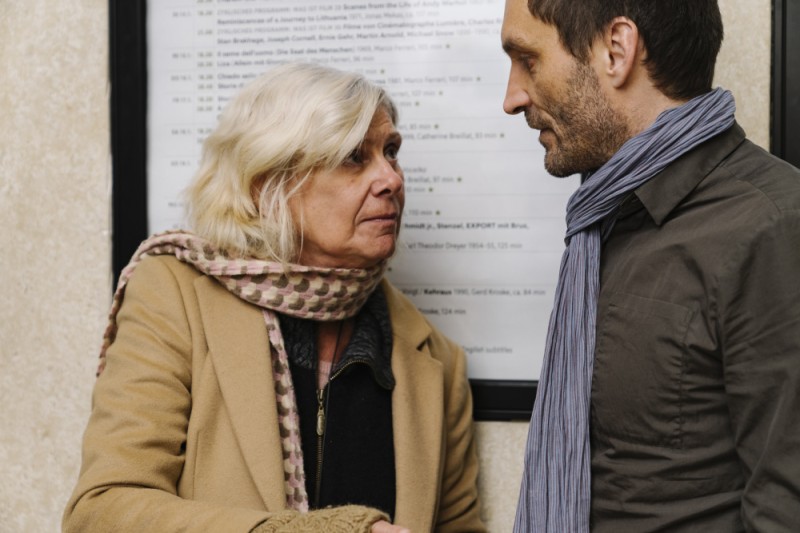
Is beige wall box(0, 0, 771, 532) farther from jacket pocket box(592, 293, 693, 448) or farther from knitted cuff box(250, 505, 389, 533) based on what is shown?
jacket pocket box(592, 293, 693, 448)

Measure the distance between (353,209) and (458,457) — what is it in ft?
1.86

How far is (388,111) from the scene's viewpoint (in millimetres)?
1707

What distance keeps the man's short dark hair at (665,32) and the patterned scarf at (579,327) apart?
5cm

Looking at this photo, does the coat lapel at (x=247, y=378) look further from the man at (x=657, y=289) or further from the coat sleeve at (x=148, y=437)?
the man at (x=657, y=289)

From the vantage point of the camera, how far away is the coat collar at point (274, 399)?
1.51 metres

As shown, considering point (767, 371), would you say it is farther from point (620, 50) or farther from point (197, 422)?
point (197, 422)

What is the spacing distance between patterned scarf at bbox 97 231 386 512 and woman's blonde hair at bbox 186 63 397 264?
4 centimetres

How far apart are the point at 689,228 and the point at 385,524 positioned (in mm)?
642

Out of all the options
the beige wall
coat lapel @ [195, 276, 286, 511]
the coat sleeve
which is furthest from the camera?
the beige wall

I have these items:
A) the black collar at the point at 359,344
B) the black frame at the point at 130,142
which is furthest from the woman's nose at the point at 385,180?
the black frame at the point at 130,142

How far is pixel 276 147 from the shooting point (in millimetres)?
1591

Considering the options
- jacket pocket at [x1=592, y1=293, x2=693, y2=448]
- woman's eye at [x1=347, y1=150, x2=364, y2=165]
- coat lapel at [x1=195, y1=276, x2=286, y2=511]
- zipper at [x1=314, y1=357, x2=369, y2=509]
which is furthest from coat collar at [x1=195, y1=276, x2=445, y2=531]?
jacket pocket at [x1=592, y1=293, x2=693, y2=448]

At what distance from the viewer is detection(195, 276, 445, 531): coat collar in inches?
59.6

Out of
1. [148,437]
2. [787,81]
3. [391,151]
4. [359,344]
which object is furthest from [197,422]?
[787,81]
